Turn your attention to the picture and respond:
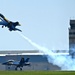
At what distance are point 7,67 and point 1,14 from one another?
306ft

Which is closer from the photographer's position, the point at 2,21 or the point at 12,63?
the point at 2,21

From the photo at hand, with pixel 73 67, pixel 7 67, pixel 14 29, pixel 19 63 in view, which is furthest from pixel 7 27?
pixel 7 67

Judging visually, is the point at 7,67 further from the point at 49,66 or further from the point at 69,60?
the point at 69,60

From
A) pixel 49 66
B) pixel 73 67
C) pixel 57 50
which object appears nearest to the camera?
pixel 73 67

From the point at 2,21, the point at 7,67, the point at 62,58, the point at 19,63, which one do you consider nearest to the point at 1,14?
the point at 2,21

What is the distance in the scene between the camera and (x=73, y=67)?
146500 millimetres

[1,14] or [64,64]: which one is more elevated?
[1,14]

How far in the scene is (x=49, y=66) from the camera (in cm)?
19912

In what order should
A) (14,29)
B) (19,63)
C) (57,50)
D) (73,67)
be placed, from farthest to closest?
1. (19,63)
2. (57,50)
3. (73,67)
4. (14,29)

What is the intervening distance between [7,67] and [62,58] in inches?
2161

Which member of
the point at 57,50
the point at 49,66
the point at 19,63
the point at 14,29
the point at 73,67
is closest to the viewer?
the point at 14,29

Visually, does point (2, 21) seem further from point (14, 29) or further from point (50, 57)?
point (50, 57)

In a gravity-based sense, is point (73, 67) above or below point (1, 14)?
below

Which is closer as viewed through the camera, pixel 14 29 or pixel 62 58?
pixel 14 29
